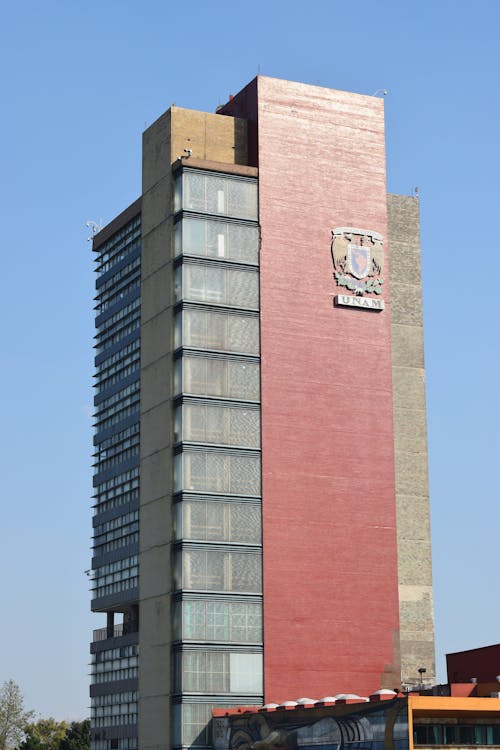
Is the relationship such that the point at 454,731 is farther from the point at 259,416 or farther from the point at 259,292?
the point at 259,292

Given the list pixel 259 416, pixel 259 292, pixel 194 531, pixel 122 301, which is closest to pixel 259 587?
pixel 194 531

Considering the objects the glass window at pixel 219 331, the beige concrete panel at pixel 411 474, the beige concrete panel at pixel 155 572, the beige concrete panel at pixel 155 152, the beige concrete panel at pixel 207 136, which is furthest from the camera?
the beige concrete panel at pixel 411 474

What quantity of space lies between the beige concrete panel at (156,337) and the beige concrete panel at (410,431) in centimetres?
2521

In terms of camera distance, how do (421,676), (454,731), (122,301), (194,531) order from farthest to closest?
(122,301) → (421,676) → (194,531) → (454,731)

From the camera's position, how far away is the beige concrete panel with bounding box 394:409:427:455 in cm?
14038

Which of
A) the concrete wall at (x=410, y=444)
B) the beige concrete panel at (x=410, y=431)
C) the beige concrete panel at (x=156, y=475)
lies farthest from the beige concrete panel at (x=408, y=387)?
the beige concrete panel at (x=156, y=475)

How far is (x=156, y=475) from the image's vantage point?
5118 inches

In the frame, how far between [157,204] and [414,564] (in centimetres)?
4328

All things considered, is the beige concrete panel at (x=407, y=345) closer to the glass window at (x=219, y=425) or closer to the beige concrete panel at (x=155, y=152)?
the glass window at (x=219, y=425)

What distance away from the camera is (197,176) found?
132625mm

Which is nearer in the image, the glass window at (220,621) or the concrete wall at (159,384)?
the glass window at (220,621)

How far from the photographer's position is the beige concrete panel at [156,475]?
419 ft

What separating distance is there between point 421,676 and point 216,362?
35851 millimetres

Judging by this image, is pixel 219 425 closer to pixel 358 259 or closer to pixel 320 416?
pixel 320 416
